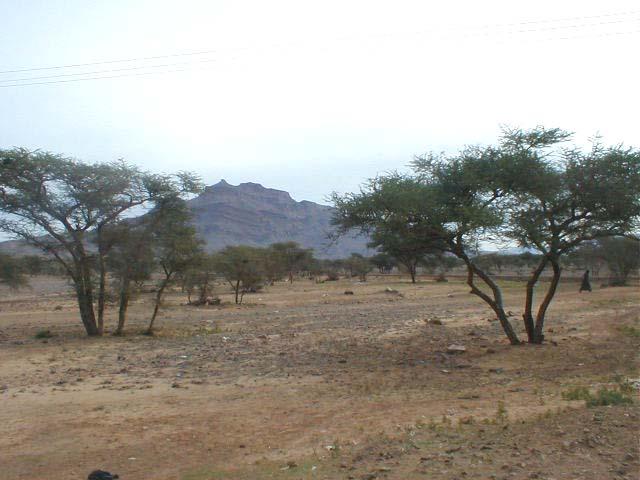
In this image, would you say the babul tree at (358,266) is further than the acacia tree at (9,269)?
Yes

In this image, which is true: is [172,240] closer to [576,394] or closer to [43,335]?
[43,335]

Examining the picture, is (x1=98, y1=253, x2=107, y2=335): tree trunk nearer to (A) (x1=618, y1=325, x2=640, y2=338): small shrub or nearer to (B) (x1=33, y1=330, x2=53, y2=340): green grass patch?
(B) (x1=33, y1=330, x2=53, y2=340): green grass patch

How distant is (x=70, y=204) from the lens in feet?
77.0

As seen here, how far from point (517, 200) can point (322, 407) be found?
8795 millimetres

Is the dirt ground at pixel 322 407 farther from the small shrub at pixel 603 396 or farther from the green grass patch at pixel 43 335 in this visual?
the green grass patch at pixel 43 335

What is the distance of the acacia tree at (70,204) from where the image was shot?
22859 millimetres

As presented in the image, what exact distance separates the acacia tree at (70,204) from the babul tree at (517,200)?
36.8 ft

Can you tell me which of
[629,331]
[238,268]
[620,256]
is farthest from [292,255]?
[629,331]

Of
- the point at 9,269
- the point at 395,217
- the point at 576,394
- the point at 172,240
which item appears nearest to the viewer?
the point at 576,394

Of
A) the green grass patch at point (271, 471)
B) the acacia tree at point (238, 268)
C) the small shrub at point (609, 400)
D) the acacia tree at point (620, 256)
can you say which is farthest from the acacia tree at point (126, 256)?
the acacia tree at point (620, 256)

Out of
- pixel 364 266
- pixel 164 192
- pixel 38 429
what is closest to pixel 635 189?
pixel 38 429

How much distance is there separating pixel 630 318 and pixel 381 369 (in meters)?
15.0

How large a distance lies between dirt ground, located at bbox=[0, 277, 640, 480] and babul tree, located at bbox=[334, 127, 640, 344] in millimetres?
2933

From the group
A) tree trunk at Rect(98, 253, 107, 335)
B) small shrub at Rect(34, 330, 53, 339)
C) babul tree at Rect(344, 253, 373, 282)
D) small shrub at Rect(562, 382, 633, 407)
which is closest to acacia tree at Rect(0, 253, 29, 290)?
small shrub at Rect(34, 330, 53, 339)
